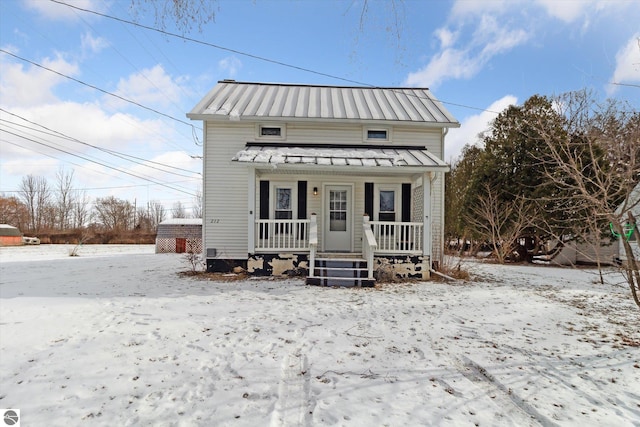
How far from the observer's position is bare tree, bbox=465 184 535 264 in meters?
12.3

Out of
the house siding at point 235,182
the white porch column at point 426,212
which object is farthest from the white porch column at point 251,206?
the white porch column at point 426,212

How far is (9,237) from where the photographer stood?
24.8 m

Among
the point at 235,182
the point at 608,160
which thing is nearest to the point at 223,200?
the point at 235,182

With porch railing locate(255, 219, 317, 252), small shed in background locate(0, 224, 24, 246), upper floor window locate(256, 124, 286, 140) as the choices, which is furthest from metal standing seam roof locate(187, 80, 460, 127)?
small shed in background locate(0, 224, 24, 246)

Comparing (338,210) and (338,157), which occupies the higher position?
(338,157)

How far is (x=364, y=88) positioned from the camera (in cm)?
1261

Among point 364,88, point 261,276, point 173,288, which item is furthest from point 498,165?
point 173,288

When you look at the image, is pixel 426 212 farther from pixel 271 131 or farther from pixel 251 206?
pixel 271 131

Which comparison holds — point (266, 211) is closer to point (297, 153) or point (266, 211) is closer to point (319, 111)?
point (297, 153)

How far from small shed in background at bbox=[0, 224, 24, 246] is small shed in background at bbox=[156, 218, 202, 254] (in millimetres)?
16063

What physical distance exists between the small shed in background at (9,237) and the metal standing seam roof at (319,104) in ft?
84.3

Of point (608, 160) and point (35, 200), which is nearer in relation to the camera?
point (608, 160)

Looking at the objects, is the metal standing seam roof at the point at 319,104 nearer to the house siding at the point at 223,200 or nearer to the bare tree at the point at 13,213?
the house siding at the point at 223,200

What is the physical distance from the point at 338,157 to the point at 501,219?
343 inches
